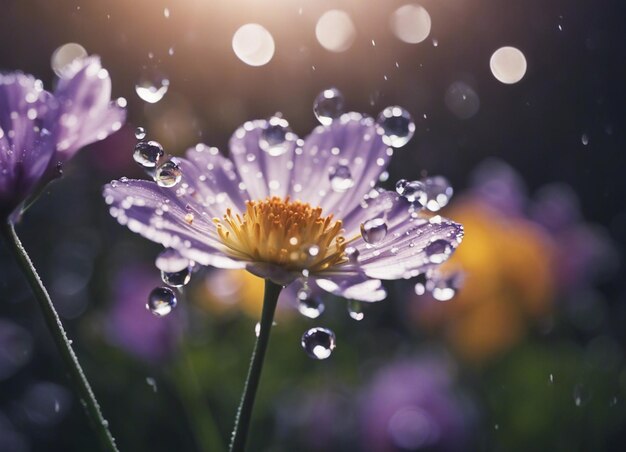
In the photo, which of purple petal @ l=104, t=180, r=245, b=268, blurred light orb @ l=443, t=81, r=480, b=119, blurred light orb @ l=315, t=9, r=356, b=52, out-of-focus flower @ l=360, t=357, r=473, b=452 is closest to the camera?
purple petal @ l=104, t=180, r=245, b=268

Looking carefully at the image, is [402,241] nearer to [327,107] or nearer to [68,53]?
[327,107]

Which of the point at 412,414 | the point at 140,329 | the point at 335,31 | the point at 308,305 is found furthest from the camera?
the point at 335,31

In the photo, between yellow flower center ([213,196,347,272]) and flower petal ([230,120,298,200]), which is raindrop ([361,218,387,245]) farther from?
flower petal ([230,120,298,200])

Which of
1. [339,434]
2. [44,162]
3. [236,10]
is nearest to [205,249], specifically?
[44,162]

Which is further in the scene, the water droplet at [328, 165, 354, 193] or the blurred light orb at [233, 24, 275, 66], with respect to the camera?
the blurred light orb at [233, 24, 275, 66]

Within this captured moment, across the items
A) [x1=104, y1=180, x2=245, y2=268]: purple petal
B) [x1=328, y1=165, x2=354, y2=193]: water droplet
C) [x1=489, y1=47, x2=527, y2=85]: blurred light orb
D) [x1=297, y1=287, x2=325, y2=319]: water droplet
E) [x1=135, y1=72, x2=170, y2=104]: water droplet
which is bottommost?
[x1=297, y1=287, x2=325, y2=319]: water droplet

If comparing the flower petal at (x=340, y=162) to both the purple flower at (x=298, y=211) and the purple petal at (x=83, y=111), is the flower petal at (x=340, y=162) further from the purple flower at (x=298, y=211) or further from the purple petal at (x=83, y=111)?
the purple petal at (x=83, y=111)

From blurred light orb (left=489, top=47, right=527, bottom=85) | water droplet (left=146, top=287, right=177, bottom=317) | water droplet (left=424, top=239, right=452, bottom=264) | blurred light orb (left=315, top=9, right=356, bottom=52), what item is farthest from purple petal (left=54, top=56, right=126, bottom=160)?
blurred light orb (left=489, top=47, right=527, bottom=85)

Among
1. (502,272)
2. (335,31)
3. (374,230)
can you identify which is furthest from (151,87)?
(335,31)

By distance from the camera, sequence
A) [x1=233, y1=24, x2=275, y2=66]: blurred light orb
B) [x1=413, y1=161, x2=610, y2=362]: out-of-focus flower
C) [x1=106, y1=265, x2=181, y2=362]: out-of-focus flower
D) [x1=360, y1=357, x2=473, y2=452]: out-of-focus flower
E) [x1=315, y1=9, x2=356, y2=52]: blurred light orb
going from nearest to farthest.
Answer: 1. [x1=360, y1=357, x2=473, y2=452]: out-of-focus flower
2. [x1=106, y1=265, x2=181, y2=362]: out-of-focus flower
3. [x1=413, y1=161, x2=610, y2=362]: out-of-focus flower
4. [x1=233, y1=24, x2=275, y2=66]: blurred light orb
5. [x1=315, y1=9, x2=356, y2=52]: blurred light orb
